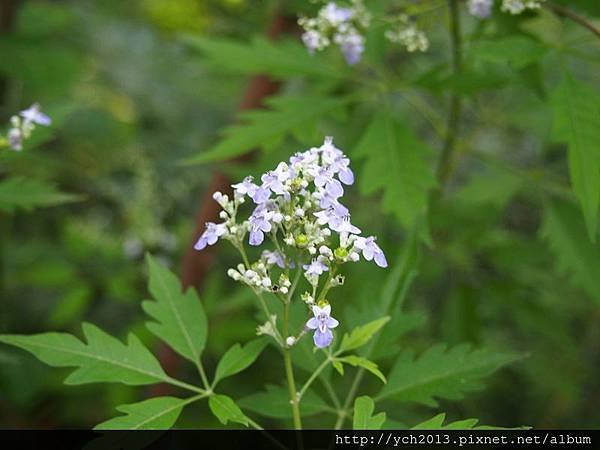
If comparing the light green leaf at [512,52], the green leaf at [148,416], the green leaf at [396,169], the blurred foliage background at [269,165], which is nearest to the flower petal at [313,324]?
the green leaf at [148,416]

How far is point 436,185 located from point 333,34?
0.56m

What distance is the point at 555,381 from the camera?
304cm

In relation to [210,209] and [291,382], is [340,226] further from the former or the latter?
[210,209]

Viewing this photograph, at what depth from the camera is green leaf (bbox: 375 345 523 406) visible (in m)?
1.61

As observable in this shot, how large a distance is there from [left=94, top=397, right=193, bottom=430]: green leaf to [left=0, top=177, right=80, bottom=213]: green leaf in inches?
33.0

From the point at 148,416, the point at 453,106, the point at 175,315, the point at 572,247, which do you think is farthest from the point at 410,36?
the point at 148,416

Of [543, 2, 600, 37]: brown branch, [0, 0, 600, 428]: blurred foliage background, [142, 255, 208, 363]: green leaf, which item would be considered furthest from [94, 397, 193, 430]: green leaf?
[543, 2, 600, 37]: brown branch

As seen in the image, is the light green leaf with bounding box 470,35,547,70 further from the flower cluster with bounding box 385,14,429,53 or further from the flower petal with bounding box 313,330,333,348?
the flower petal with bounding box 313,330,333,348

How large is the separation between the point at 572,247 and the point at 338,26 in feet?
3.36

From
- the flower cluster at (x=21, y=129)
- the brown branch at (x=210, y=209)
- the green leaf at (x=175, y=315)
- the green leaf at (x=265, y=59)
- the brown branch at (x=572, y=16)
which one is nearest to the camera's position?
the green leaf at (x=175, y=315)

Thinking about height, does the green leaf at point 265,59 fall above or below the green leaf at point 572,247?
above

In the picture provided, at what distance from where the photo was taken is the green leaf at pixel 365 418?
4.35 feet

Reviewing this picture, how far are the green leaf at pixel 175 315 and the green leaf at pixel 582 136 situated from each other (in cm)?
91

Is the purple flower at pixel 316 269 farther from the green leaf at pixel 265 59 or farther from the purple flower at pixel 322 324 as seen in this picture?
the green leaf at pixel 265 59
